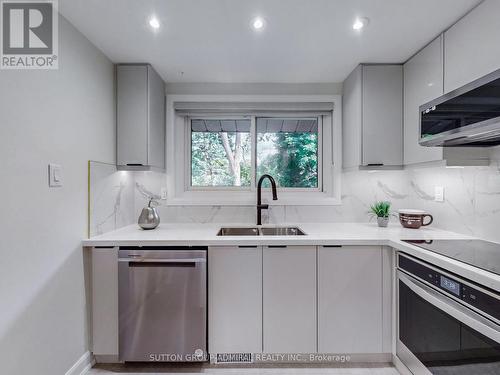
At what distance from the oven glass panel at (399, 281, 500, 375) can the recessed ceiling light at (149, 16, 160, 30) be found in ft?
7.11

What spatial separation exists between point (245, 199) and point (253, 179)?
223 millimetres

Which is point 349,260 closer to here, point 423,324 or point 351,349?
point 423,324

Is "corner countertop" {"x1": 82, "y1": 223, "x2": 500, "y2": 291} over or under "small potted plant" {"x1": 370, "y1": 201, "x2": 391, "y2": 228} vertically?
under

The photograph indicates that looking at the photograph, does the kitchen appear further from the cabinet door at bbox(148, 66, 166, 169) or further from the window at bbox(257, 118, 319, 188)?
the window at bbox(257, 118, 319, 188)

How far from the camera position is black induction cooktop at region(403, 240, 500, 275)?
1.12 m

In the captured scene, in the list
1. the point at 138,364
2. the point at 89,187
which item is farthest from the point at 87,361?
the point at 89,187

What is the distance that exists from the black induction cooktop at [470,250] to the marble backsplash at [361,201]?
0.62 feet

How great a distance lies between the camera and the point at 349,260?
66.0 inches

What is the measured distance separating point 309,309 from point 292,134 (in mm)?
1596

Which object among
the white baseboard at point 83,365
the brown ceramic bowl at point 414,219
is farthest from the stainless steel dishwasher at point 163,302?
the brown ceramic bowl at point 414,219

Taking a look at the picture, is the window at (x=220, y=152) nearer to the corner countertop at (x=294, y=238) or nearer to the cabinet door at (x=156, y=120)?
the cabinet door at (x=156, y=120)

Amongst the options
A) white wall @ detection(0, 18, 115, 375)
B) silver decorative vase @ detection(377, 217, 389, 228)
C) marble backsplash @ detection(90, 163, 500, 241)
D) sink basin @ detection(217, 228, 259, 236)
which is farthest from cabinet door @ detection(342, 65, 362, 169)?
white wall @ detection(0, 18, 115, 375)

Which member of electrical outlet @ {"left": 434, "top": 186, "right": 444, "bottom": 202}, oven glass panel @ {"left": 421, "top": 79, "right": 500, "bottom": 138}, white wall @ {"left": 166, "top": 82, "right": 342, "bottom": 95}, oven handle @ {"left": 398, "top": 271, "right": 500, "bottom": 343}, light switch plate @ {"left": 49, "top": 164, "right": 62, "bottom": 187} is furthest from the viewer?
white wall @ {"left": 166, "top": 82, "right": 342, "bottom": 95}

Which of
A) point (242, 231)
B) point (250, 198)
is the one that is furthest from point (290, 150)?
point (242, 231)
